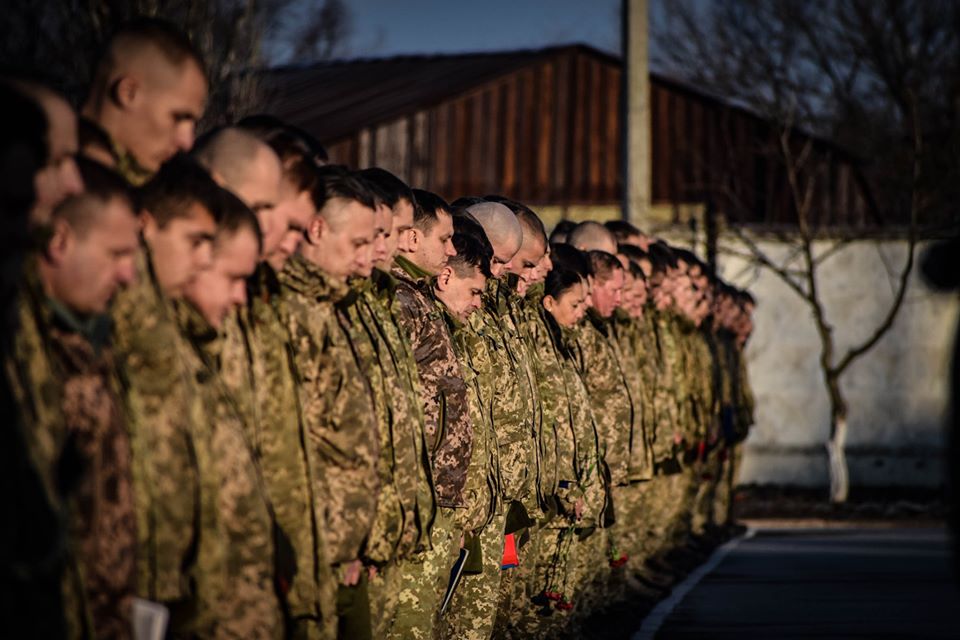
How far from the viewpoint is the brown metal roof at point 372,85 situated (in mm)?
27688

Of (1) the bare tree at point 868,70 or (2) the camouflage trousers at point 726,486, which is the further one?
(1) the bare tree at point 868,70

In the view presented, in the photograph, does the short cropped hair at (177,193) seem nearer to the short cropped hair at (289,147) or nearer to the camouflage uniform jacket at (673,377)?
the short cropped hair at (289,147)

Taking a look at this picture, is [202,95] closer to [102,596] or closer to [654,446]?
[102,596]

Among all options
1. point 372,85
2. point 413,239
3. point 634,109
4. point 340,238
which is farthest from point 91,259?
point 372,85

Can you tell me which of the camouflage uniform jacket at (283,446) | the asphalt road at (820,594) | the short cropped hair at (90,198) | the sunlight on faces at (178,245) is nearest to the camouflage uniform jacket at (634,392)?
the asphalt road at (820,594)

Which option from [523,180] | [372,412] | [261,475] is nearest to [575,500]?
[372,412]

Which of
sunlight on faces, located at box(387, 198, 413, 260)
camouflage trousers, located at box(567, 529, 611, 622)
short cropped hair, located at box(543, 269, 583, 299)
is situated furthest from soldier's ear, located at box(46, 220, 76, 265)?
short cropped hair, located at box(543, 269, 583, 299)

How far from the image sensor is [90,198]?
454 centimetres

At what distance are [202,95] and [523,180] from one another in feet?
72.5

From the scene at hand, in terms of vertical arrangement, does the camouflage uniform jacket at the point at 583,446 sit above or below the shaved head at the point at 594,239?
below

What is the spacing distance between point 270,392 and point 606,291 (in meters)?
6.57

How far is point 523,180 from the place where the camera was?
90.5ft

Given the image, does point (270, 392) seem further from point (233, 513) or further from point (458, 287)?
point (458, 287)

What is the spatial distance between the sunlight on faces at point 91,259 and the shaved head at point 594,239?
864 cm
